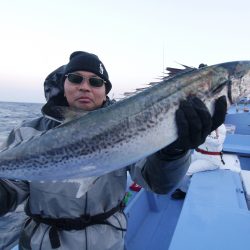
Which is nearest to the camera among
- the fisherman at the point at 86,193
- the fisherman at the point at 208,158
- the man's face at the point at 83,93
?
the fisherman at the point at 86,193

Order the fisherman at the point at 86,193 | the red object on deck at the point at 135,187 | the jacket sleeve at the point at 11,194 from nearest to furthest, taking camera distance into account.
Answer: the fisherman at the point at 86,193
the jacket sleeve at the point at 11,194
the red object on deck at the point at 135,187

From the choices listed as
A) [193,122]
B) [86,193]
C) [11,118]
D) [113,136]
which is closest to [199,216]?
[86,193]

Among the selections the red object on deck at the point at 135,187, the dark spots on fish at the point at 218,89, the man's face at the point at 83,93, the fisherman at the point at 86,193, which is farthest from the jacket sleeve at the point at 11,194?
the red object on deck at the point at 135,187

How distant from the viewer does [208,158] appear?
5.40 m

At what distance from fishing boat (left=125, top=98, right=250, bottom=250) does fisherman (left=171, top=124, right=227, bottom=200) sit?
141mm

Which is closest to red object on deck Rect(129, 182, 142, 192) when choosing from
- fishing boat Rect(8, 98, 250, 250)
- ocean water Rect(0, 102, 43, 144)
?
fishing boat Rect(8, 98, 250, 250)

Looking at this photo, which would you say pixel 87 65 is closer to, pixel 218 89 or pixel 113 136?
pixel 113 136

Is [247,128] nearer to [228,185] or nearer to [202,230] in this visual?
[228,185]

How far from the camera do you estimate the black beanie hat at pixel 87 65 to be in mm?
3020

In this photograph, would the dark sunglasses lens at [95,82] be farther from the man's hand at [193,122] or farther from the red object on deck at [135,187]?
the red object on deck at [135,187]

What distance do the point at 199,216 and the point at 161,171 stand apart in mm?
1018

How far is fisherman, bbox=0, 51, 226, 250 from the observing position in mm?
2354

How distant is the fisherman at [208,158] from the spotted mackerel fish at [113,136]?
3.12m

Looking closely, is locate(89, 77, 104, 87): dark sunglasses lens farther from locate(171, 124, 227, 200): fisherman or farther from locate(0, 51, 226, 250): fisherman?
locate(171, 124, 227, 200): fisherman
